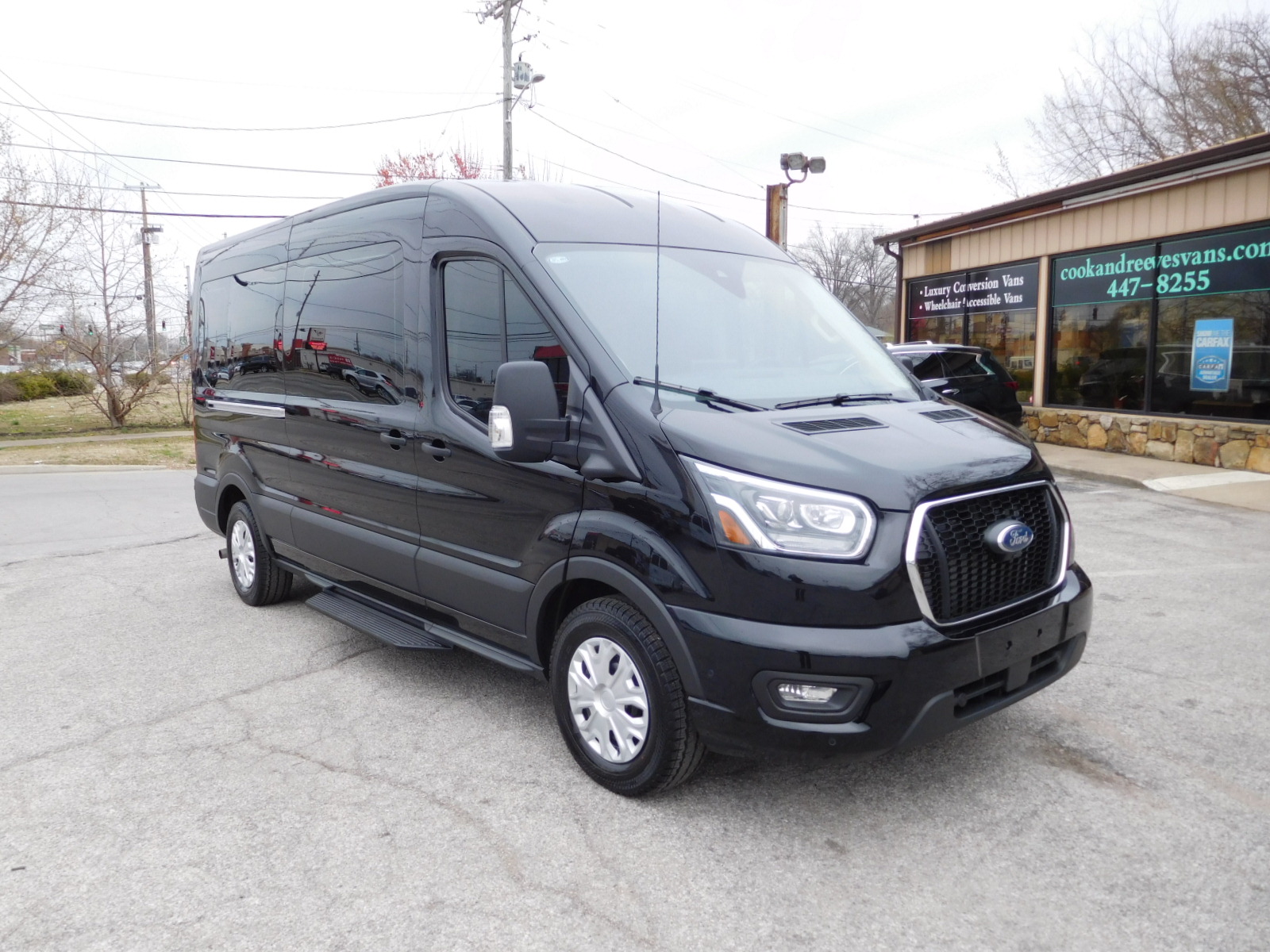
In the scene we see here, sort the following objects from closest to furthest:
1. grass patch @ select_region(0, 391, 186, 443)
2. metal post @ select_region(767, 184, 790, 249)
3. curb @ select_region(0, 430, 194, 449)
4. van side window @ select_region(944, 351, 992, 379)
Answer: van side window @ select_region(944, 351, 992, 379) < metal post @ select_region(767, 184, 790, 249) < curb @ select_region(0, 430, 194, 449) < grass patch @ select_region(0, 391, 186, 443)

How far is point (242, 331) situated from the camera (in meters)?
6.11

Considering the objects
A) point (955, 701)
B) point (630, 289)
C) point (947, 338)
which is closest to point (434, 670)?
point (630, 289)

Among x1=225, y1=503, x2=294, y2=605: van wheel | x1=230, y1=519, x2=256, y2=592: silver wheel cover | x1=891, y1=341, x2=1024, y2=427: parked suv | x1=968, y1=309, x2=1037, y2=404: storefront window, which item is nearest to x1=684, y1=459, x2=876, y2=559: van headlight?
x1=225, y1=503, x2=294, y2=605: van wheel

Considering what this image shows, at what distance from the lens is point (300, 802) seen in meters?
3.42

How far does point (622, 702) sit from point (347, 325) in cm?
255

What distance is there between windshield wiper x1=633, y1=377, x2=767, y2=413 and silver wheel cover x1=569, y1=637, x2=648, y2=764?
36.6 inches

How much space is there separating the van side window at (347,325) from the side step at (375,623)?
108cm

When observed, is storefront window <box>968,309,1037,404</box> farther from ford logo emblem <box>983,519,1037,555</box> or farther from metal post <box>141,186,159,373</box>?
metal post <box>141,186,159,373</box>

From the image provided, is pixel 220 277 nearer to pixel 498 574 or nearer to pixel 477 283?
pixel 477 283

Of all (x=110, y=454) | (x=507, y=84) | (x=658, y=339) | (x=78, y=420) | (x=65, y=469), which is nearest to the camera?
(x=658, y=339)

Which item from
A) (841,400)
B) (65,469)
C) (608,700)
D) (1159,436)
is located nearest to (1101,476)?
(1159,436)

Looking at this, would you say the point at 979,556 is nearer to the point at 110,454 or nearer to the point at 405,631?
the point at 405,631

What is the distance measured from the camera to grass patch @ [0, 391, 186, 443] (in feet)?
70.2

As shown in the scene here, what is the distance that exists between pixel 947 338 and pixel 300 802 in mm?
15788
